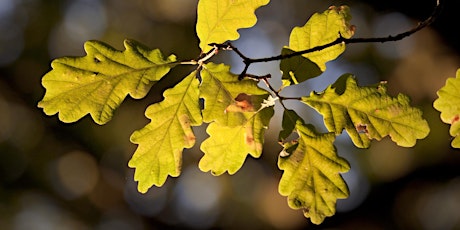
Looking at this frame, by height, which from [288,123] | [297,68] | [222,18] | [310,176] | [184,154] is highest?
[222,18]

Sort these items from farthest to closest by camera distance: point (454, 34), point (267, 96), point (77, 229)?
point (77, 229), point (454, 34), point (267, 96)

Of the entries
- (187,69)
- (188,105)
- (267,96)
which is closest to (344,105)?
(267,96)

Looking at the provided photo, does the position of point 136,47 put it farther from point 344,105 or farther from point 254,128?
point 344,105

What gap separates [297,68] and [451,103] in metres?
0.35

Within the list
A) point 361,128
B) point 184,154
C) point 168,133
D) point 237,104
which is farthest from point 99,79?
point 184,154

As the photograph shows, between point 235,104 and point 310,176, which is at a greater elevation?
point 235,104

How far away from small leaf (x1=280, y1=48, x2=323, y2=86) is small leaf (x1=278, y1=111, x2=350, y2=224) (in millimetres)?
76

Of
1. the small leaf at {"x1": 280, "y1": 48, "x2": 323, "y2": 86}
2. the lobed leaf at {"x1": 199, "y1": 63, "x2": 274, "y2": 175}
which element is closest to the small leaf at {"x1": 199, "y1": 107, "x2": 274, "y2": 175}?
the lobed leaf at {"x1": 199, "y1": 63, "x2": 274, "y2": 175}

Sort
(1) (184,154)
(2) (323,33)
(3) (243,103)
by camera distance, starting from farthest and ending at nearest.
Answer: (1) (184,154)
(2) (323,33)
(3) (243,103)

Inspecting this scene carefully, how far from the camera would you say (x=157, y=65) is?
1368 mm

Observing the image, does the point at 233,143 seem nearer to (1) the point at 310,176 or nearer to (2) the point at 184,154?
(1) the point at 310,176

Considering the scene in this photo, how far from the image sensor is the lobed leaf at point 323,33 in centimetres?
142

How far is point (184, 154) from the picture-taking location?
4203 millimetres

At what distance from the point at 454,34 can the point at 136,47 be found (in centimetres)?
228
